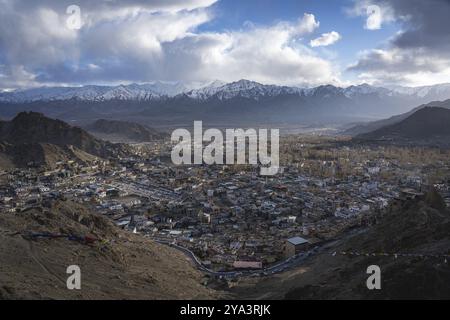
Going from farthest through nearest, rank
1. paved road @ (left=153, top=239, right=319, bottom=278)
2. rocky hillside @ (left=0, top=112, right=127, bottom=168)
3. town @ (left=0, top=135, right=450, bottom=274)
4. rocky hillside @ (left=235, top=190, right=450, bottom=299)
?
rocky hillside @ (left=0, top=112, right=127, bottom=168)
town @ (left=0, top=135, right=450, bottom=274)
paved road @ (left=153, top=239, right=319, bottom=278)
rocky hillside @ (left=235, top=190, right=450, bottom=299)

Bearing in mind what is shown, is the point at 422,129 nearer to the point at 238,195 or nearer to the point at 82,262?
the point at 238,195

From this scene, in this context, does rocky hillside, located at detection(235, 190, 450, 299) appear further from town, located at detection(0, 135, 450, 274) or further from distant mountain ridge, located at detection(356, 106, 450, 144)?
distant mountain ridge, located at detection(356, 106, 450, 144)

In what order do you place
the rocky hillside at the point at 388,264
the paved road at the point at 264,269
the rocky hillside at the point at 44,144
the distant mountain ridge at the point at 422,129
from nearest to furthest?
the rocky hillside at the point at 388,264
the paved road at the point at 264,269
the rocky hillside at the point at 44,144
the distant mountain ridge at the point at 422,129

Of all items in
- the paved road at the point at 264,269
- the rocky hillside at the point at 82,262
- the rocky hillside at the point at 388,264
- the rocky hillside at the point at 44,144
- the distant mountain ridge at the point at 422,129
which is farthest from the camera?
the distant mountain ridge at the point at 422,129

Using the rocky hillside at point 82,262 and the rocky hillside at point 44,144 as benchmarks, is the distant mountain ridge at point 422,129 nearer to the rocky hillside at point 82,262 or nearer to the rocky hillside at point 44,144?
the rocky hillside at point 44,144

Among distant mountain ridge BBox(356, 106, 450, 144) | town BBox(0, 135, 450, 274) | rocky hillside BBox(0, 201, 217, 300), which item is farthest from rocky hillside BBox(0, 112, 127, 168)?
distant mountain ridge BBox(356, 106, 450, 144)

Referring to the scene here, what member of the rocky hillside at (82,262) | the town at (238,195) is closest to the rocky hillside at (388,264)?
the town at (238,195)

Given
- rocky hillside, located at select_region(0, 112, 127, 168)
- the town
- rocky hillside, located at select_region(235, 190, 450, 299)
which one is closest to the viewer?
rocky hillside, located at select_region(235, 190, 450, 299)

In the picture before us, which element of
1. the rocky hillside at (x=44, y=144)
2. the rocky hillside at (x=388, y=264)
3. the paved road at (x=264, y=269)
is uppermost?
the rocky hillside at (x=44, y=144)
